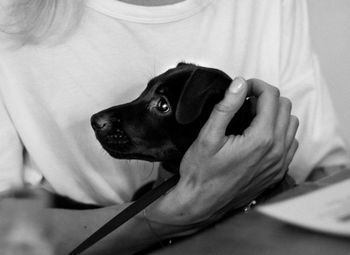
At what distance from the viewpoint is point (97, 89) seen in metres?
0.97

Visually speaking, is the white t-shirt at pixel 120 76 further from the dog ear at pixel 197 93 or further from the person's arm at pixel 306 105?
the dog ear at pixel 197 93

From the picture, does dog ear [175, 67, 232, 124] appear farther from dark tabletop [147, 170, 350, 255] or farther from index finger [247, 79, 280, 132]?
dark tabletop [147, 170, 350, 255]

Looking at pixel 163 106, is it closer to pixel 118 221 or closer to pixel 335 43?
pixel 118 221

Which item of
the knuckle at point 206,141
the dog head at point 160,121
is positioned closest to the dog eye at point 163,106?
the dog head at point 160,121

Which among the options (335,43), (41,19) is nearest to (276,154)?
(41,19)

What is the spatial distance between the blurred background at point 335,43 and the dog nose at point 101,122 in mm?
765

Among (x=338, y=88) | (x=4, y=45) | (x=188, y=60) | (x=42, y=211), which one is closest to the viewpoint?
(x=42, y=211)

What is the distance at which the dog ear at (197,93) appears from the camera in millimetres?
820

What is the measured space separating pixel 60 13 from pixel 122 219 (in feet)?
1.30

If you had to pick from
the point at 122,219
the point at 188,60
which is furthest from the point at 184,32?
the point at 122,219

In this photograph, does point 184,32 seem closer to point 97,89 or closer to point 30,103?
point 97,89

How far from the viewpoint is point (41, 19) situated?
933 millimetres

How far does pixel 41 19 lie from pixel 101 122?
21cm

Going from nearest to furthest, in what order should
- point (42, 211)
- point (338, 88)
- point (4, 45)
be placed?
point (42, 211)
point (4, 45)
point (338, 88)
